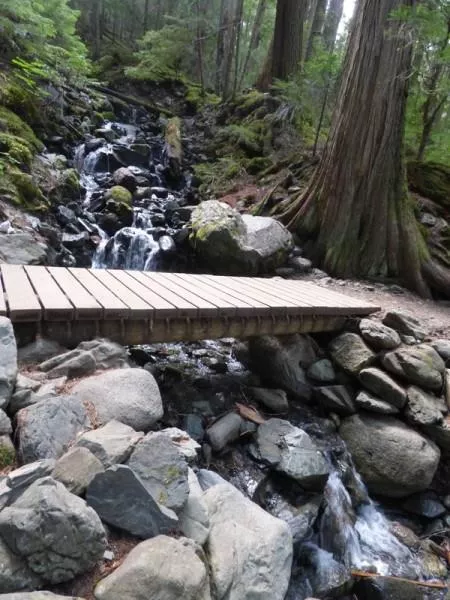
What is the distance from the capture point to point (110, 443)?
206 cm

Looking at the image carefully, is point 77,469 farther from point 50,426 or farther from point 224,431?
point 224,431

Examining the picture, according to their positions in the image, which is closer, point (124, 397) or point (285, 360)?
point (124, 397)

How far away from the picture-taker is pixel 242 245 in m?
6.89

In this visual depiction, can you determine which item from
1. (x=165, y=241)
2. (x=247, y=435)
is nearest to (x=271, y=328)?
(x=247, y=435)

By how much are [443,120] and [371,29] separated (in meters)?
4.27

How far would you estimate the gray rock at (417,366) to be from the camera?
4.36 meters

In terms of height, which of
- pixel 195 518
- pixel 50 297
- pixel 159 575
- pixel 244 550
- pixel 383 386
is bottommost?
pixel 383 386

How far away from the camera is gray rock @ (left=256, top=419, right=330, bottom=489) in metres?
3.51

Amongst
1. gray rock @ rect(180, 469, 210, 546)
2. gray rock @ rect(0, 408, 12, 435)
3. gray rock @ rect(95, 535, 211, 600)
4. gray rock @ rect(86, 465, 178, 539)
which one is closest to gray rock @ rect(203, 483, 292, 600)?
gray rock @ rect(180, 469, 210, 546)

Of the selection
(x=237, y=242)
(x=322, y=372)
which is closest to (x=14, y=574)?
(x=322, y=372)

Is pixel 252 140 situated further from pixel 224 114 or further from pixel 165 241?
pixel 165 241

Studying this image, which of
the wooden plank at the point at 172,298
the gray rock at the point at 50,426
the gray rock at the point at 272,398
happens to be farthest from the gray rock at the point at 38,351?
the gray rock at the point at 272,398

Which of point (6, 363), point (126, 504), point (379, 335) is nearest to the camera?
point (126, 504)

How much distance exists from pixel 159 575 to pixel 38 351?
6.93ft
